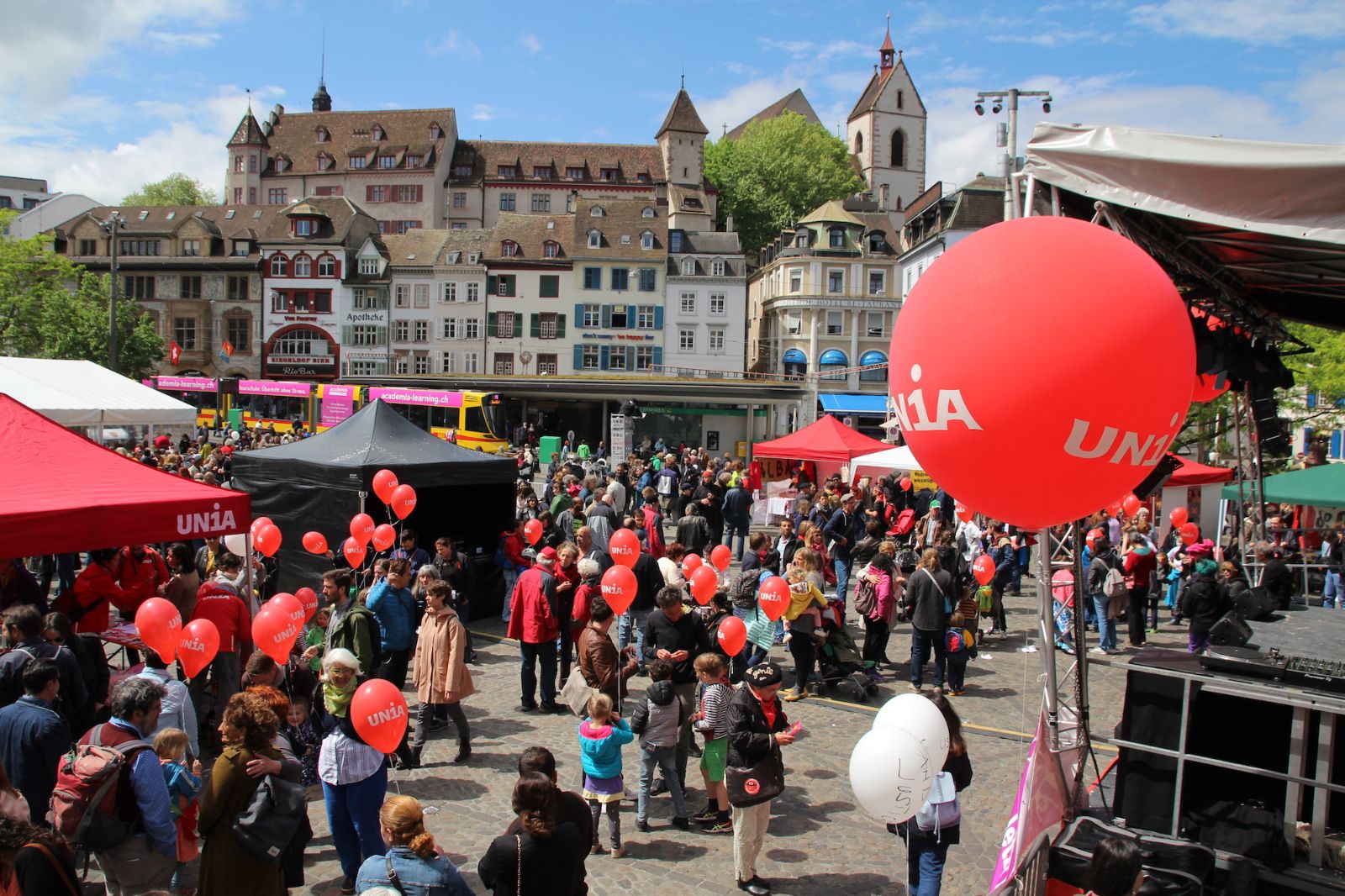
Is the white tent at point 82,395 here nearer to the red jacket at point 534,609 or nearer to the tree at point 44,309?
the red jacket at point 534,609

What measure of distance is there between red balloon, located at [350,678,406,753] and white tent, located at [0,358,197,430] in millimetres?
13961

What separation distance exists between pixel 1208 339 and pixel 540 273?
165ft

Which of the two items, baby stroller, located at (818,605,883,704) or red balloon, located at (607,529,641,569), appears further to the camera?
baby stroller, located at (818,605,883,704)

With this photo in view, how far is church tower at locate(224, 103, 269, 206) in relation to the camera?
7650 centimetres

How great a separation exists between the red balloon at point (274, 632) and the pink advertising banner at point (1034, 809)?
5.14m

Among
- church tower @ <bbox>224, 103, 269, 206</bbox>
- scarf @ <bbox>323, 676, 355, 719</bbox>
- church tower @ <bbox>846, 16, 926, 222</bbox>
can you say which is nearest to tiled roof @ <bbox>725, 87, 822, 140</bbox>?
church tower @ <bbox>846, 16, 926, 222</bbox>

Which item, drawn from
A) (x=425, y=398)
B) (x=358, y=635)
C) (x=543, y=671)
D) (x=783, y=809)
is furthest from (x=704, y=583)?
(x=425, y=398)

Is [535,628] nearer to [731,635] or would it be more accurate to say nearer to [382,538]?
[731,635]

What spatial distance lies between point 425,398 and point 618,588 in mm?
32732

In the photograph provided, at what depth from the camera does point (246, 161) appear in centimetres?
7650

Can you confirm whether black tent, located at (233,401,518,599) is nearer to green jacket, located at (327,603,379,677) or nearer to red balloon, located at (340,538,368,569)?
red balloon, located at (340,538,368,569)

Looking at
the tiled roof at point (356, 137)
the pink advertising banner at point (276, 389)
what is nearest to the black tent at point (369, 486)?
the pink advertising banner at point (276, 389)

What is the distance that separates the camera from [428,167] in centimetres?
7200

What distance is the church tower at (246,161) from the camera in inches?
3012
